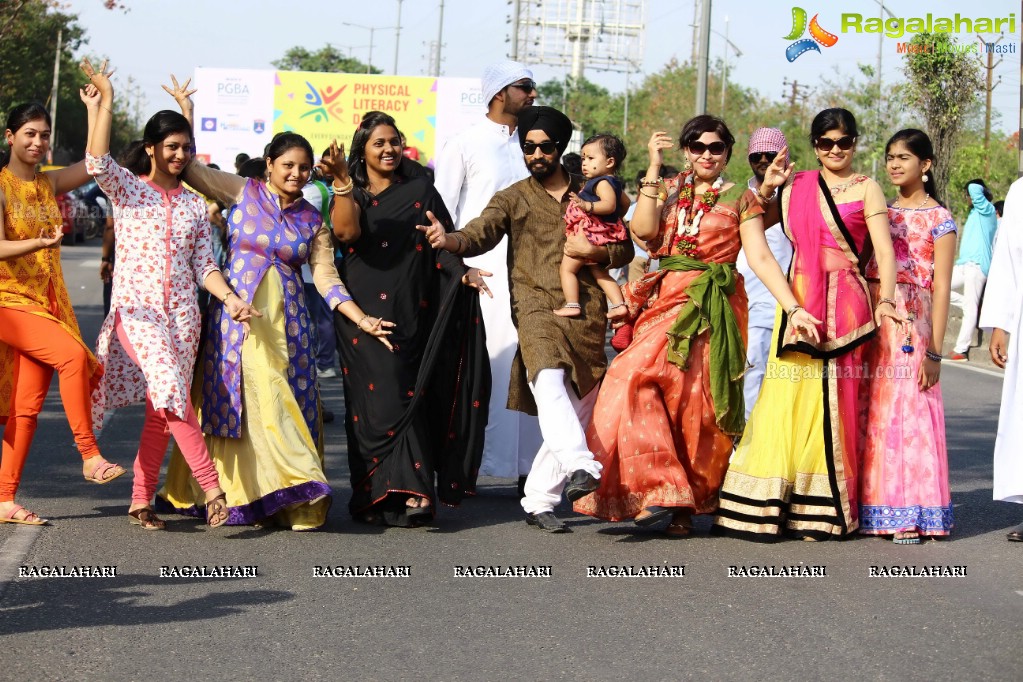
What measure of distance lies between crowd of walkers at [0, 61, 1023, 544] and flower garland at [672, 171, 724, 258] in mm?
19

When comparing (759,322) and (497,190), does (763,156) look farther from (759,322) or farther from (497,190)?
(759,322)

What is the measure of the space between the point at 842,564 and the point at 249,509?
264 centimetres

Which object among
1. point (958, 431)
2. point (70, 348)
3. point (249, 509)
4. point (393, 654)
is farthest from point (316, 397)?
point (958, 431)

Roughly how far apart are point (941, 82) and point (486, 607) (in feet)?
61.2

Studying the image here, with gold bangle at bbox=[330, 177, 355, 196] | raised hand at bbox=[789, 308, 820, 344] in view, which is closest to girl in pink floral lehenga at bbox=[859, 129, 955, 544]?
raised hand at bbox=[789, 308, 820, 344]

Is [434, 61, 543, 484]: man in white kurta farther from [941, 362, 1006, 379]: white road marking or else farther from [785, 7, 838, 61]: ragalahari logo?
[785, 7, 838, 61]: ragalahari logo

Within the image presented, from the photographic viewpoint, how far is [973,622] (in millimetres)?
5180

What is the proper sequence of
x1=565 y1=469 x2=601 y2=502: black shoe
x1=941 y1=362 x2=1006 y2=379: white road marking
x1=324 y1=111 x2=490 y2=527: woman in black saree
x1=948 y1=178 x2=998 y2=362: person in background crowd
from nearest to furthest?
x1=565 y1=469 x2=601 y2=502: black shoe < x1=324 y1=111 x2=490 y2=527: woman in black saree < x1=941 y1=362 x2=1006 y2=379: white road marking < x1=948 y1=178 x2=998 y2=362: person in background crowd

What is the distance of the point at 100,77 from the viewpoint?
6379 mm

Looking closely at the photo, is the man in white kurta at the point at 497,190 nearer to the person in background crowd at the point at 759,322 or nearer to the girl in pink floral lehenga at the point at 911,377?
the person in background crowd at the point at 759,322

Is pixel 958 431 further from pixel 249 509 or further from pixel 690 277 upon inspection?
pixel 249 509

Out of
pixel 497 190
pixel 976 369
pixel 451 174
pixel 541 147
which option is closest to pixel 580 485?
pixel 541 147

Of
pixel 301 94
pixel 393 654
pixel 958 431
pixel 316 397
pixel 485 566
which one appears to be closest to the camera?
pixel 393 654

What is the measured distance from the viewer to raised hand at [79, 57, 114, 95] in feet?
20.8
